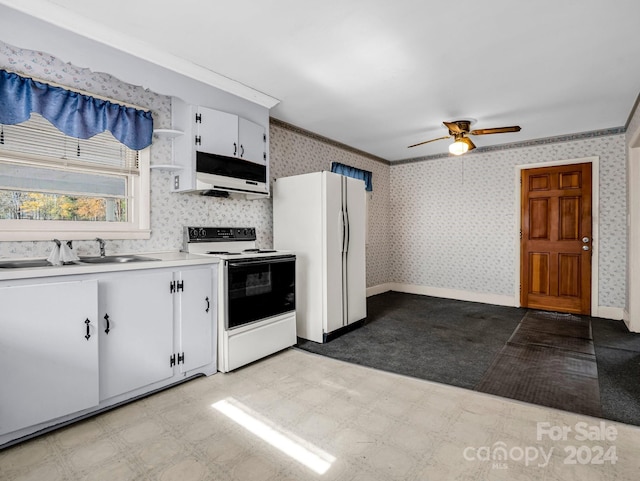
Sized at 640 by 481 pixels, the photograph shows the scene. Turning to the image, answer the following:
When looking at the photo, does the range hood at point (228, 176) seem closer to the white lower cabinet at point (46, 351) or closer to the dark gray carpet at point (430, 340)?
the white lower cabinet at point (46, 351)

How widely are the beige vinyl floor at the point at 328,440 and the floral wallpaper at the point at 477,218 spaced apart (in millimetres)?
3434

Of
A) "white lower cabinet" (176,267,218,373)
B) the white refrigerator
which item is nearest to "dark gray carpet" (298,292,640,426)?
the white refrigerator

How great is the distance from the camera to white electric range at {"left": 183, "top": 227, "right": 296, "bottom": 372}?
278 cm

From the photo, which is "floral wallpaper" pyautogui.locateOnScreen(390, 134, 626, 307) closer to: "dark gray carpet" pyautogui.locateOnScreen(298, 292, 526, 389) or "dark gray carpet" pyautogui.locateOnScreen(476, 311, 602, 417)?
"dark gray carpet" pyautogui.locateOnScreen(298, 292, 526, 389)

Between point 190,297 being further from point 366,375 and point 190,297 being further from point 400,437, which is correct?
point 400,437

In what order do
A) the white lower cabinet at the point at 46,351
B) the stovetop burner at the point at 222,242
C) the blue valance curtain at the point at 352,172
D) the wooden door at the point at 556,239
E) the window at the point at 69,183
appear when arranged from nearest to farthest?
the white lower cabinet at the point at 46,351
the window at the point at 69,183
the stovetop burner at the point at 222,242
the wooden door at the point at 556,239
the blue valance curtain at the point at 352,172

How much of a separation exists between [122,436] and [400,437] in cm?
160

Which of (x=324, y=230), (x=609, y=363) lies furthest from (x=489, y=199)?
(x=324, y=230)

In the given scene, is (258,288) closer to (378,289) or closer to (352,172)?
(352,172)

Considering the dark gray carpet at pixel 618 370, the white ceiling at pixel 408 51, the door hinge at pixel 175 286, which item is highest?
the white ceiling at pixel 408 51

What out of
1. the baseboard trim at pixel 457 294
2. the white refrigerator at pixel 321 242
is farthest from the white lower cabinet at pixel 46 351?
the baseboard trim at pixel 457 294

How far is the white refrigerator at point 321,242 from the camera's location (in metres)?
3.58

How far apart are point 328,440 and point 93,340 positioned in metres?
1.53

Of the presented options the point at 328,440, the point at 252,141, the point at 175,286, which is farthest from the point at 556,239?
the point at 175,286
